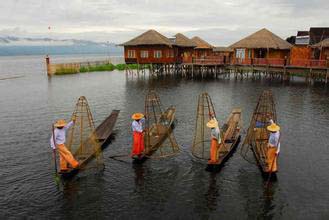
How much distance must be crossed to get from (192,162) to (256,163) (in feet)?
11.7

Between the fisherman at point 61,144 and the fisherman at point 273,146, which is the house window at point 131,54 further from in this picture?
the fisherman at point 273,146

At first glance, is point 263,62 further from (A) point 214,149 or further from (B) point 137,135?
(B) point 137,135

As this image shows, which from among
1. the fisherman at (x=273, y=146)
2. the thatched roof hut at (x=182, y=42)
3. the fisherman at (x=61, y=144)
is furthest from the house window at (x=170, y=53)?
the fisherman at (x=273, y=146)

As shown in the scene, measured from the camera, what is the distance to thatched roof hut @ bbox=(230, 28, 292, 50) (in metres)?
50.0

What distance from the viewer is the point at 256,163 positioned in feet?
56.6

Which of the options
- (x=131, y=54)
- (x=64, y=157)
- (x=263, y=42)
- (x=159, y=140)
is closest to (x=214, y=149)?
(x=159, y=140)

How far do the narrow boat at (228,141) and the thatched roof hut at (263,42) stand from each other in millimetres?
29533

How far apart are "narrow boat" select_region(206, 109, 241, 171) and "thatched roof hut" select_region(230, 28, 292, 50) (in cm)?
2953

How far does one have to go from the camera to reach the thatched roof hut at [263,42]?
164ft

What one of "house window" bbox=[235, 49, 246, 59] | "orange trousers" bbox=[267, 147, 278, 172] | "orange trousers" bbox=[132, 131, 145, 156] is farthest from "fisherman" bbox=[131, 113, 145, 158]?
"house window" bbox=[235, 49, 246, 59]

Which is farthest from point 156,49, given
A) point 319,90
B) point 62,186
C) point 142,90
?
point 62,186

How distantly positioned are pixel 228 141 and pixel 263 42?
36.1 metres

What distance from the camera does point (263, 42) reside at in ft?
166

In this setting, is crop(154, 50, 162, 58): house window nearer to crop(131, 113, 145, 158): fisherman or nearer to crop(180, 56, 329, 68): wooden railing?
crop(180, 56, 329, 68): wooden railing
